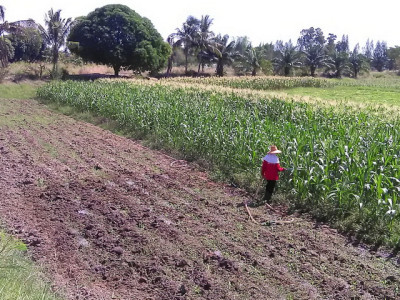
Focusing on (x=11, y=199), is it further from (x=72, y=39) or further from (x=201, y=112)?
(x=72, y=39)

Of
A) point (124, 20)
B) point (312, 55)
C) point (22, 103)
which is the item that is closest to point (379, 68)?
point (312, 55)

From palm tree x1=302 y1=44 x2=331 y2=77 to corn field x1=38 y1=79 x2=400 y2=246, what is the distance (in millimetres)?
36887

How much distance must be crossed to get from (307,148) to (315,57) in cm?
4382

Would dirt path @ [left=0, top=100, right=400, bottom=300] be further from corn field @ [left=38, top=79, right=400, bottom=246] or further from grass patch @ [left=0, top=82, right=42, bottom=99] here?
grass patch @ [left=0, top=82, right=42, bottom=99]

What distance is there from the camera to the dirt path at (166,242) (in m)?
3.79

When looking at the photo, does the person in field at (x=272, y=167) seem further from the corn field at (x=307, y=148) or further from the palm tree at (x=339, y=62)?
the palm tree at (x=339, y=62)

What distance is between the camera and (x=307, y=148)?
7.00m

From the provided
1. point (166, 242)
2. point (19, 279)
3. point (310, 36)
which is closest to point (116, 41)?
point (166, 242)

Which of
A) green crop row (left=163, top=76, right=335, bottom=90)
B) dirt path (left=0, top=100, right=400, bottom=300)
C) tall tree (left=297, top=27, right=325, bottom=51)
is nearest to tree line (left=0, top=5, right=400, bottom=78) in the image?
green crop row (left=163, top=76, right=335, bottom=90)

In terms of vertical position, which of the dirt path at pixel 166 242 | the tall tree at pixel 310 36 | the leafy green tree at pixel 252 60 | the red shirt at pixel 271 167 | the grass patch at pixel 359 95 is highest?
the tall tree at pixel 310 36

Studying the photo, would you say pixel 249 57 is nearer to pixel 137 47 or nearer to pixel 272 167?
pixel 137 47

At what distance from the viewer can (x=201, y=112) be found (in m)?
10.7

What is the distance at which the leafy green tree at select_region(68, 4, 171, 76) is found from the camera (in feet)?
109

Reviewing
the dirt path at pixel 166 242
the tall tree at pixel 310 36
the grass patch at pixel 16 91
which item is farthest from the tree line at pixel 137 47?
the tall tree at pixel 310 36
